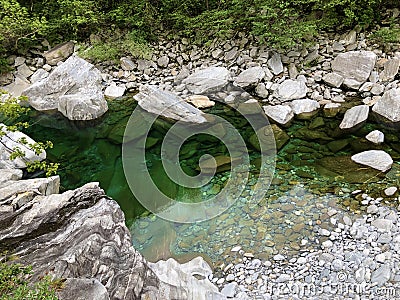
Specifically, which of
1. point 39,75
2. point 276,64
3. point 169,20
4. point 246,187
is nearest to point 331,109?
point 276,64

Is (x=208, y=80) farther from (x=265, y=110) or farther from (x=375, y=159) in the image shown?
(x=375, y=159)

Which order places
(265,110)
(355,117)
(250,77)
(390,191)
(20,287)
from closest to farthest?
(20,287), (390,191), (355,117), (265,110), (250,77)

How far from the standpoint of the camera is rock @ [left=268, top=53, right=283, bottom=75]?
32.2 feet

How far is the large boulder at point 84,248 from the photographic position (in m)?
3.19

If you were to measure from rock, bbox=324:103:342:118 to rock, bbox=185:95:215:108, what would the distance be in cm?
281

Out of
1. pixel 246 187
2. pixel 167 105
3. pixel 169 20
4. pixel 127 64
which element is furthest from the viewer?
pixel 169 20

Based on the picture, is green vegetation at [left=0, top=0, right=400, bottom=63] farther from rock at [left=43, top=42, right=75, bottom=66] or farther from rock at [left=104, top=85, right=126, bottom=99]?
rock at [left=104, top=85, right=126, bottom=99]

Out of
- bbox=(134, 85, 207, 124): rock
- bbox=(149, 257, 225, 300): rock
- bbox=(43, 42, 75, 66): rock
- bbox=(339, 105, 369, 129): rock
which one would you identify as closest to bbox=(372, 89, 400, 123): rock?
bbox=(339, 105, 369, 129): rock

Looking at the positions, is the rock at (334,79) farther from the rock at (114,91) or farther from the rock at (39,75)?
the rock at (39,75)

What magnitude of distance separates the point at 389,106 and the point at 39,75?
31.1ft

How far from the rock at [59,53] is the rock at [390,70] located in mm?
9202

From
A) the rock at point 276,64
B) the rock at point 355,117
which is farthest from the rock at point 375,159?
the rock at point 276,64

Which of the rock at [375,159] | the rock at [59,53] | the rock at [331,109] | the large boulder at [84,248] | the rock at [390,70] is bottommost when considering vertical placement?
the rock at [59,53]

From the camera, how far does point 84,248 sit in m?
3.35
